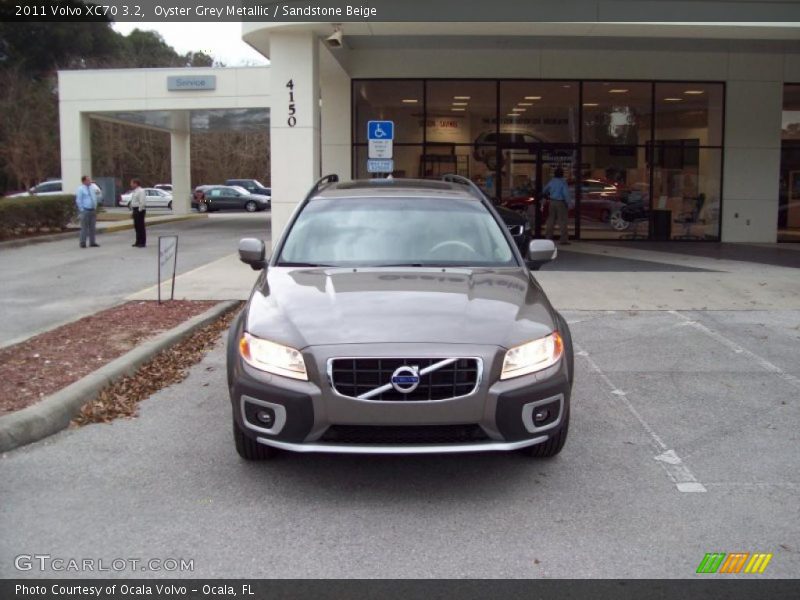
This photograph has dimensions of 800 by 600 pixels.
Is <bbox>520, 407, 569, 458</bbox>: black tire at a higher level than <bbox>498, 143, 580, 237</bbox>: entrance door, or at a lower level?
lower

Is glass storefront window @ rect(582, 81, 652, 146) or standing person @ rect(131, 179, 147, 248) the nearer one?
standing person @ rect(131, 179, 147, 248)

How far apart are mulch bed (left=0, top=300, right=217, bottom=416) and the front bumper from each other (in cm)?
250

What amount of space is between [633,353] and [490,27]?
306 inches

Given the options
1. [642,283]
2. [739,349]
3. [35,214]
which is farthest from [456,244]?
[35,214]

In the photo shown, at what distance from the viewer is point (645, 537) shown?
418 centimetres

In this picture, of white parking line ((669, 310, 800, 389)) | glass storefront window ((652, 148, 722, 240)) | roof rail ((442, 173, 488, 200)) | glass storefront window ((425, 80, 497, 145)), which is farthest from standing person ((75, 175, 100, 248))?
white parking line ((669, 310, 800, 389))

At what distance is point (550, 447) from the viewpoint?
5.07 m

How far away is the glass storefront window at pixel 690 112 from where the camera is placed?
20.2 meters

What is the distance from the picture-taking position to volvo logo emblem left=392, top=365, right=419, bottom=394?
170 inches

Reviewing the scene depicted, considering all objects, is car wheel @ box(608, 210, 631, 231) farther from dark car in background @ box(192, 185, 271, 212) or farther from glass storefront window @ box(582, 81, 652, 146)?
dark car in background @ box(192, 185, 271, 212)

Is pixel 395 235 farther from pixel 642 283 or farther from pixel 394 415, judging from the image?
pixel 642 283

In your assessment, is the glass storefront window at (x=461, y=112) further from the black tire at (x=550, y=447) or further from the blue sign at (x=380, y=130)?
the black tire at (x=550, y=447)

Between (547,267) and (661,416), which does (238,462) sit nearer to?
(661,416)

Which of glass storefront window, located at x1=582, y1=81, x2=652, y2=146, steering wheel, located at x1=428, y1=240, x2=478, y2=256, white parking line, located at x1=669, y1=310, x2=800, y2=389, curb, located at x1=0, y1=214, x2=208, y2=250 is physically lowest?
white parking line, located at x1=669, y1=310, x2=800, y2=389
